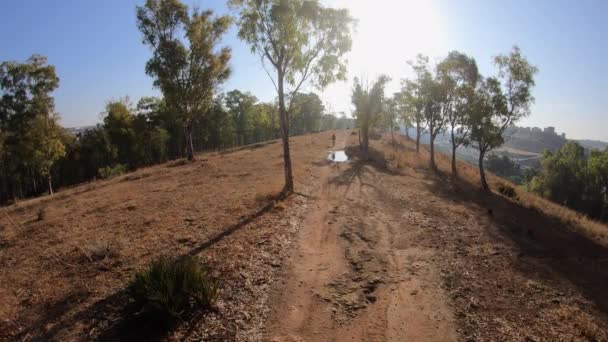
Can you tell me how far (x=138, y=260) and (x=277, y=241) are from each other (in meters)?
4.05

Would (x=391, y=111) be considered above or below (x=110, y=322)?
above

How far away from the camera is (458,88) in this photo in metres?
25.8

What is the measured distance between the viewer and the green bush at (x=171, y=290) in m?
5.69

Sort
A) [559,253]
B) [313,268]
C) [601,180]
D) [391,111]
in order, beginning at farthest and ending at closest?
[391,111], [601,180], [559,253], [313,268]

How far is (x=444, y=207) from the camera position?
14.6 metres

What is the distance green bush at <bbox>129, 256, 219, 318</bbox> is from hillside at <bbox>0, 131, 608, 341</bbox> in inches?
13.2

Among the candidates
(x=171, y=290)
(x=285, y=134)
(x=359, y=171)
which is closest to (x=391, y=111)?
(x=359, y=171)

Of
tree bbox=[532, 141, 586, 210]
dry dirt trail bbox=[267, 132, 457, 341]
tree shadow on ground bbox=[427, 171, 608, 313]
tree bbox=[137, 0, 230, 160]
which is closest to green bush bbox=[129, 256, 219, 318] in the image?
dry dirt trail bbox=[267, 132, 457, 341]

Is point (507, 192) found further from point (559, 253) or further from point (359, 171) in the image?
point (559, 253)

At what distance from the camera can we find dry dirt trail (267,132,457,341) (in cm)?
592

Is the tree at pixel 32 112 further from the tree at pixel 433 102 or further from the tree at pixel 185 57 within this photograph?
the tree at pixel 433 102

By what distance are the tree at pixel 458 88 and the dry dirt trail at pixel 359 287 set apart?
17.1m

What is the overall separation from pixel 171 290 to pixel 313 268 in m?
3.70

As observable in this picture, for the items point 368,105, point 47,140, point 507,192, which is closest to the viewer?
point 507,192
